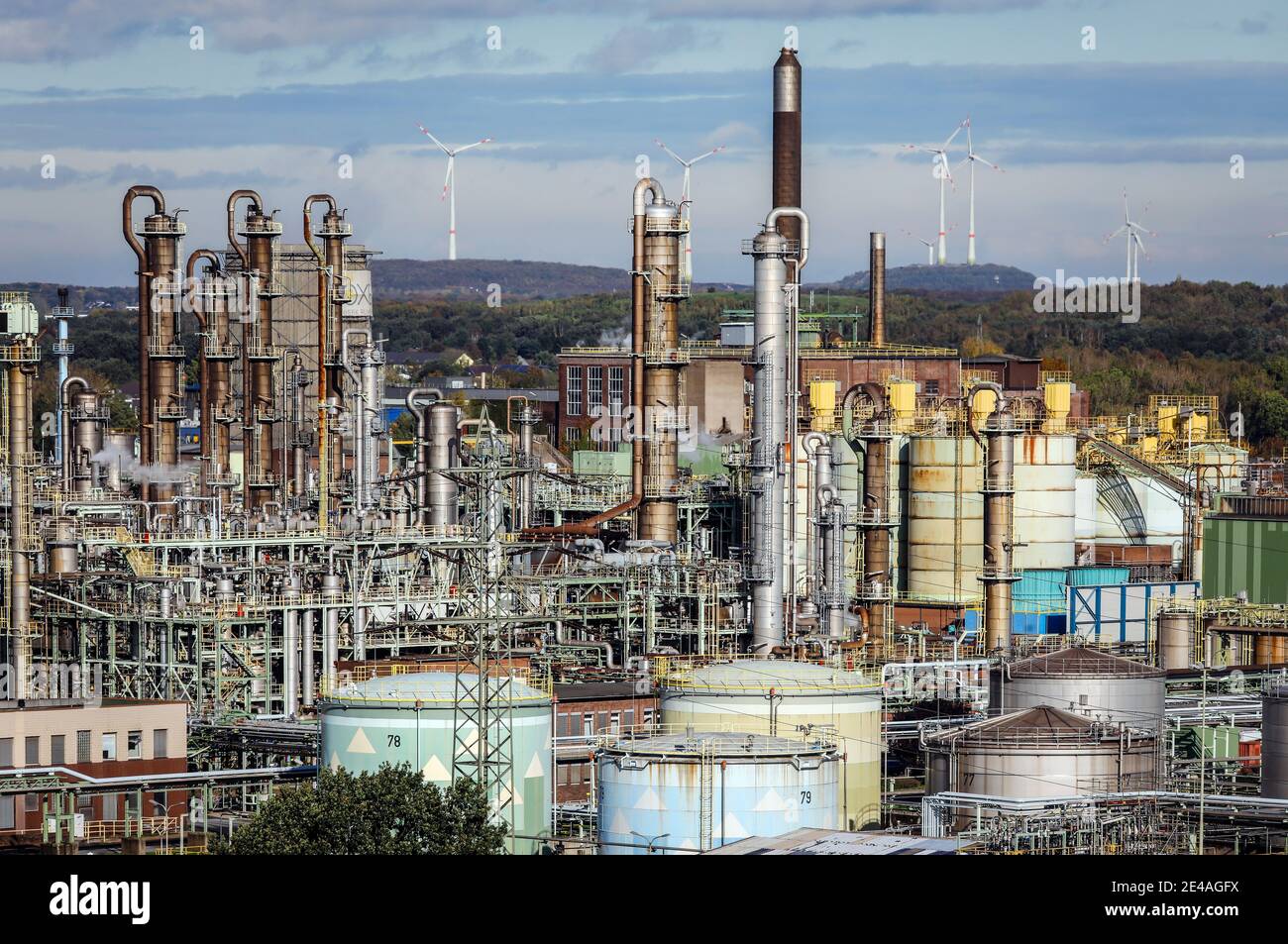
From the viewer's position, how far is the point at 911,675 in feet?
182

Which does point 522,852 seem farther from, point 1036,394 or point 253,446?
point 1036,394

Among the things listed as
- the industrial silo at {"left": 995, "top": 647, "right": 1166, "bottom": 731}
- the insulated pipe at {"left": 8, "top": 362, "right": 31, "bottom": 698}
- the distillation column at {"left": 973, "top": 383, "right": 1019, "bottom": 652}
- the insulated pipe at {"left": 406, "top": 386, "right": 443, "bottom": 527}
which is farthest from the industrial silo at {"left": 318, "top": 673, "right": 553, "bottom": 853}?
the distillation column at {"left": 973, "top": 383, "right": 1019, "bottom": 652}

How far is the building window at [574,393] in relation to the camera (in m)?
106

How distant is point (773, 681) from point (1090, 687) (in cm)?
559

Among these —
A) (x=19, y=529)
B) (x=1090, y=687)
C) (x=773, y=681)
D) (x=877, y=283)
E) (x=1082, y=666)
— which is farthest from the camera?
(x=877, y=283)

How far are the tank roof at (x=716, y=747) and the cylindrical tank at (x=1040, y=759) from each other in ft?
8.59

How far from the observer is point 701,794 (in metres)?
37.7

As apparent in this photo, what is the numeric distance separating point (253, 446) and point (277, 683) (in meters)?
A: 16.6

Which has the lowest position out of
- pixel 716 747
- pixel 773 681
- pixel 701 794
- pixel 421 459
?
pixel 701 794

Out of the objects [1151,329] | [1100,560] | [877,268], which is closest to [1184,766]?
[1100,560]

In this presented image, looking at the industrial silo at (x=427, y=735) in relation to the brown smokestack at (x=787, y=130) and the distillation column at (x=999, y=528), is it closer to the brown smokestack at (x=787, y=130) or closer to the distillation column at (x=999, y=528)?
the distillation column at (x=999, y=528)

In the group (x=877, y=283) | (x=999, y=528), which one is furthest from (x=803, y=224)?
(x=877, y=283)

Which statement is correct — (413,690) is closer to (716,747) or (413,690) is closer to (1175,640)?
(716,747)

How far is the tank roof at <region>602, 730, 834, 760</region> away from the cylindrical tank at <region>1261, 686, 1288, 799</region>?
7.35 meters
